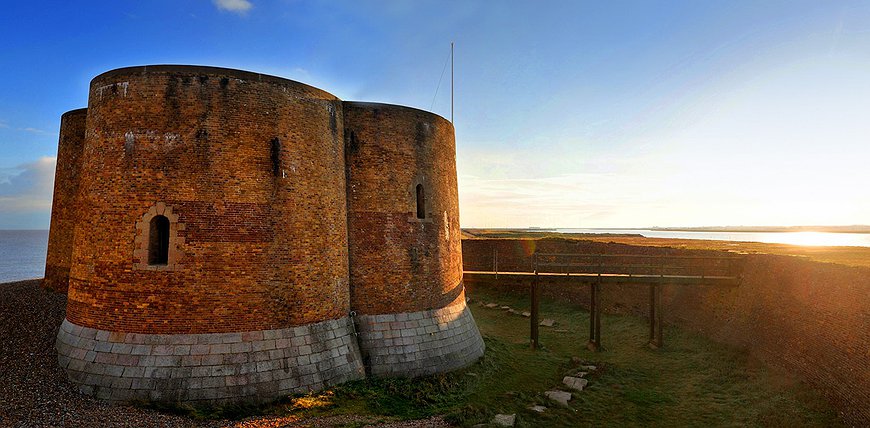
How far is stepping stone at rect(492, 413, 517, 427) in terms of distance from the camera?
1030 cm

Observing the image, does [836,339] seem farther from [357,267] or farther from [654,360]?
[357,267]

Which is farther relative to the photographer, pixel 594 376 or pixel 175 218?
pixel 594 376

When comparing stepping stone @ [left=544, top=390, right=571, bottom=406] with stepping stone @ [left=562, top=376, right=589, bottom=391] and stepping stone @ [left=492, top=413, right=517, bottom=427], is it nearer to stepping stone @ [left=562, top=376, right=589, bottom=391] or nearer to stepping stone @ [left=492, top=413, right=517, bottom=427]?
stepping stone @ [left=562, top=376, right=589, bottom=391]

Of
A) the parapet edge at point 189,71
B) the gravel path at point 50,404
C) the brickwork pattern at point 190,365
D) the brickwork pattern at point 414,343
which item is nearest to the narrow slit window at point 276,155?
the parapet edge at point 189,71

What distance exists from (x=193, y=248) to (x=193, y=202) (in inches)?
42.1

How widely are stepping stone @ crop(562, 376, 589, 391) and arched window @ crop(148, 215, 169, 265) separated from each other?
11.3m

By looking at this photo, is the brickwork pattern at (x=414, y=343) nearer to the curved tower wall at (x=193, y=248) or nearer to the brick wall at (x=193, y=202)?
the curved tower wall at (x=193, y=248)

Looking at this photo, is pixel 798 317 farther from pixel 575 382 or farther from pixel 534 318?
pixel 534 318

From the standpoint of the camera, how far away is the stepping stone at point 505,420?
1030 centimetres

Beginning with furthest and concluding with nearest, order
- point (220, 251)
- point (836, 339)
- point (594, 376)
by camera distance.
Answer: point (594, 376) → point (836, 339) → point (220, 251)

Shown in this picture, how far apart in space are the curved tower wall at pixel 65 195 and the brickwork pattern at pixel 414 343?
11502mm

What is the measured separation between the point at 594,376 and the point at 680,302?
7.67 m

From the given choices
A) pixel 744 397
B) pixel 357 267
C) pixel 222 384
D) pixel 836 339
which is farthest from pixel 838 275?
pixel 222 384

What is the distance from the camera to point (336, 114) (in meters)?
13.5
